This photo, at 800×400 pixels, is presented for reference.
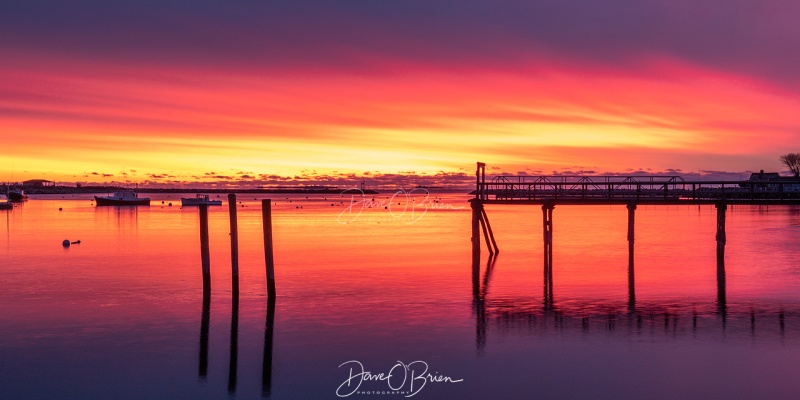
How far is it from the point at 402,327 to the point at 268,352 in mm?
4719

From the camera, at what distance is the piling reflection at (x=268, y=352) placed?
58.6 ft

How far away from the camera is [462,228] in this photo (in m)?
76.7

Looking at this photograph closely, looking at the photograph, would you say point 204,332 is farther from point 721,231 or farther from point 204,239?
point 721,231

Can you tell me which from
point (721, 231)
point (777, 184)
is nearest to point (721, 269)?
point (721, 231)

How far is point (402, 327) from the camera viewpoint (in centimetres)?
2420

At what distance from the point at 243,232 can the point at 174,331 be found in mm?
47407

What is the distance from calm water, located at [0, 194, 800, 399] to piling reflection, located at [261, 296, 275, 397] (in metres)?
0.07

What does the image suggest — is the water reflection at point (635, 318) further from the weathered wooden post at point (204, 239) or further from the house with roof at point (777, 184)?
the house with roof at point (777, 184)

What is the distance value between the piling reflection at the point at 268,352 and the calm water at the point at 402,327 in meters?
0.07

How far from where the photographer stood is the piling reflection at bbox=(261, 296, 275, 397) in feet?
58.6

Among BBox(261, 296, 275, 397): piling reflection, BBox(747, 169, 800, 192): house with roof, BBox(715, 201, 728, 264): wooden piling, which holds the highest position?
BBox(747, 169, 800, 192): house with roof

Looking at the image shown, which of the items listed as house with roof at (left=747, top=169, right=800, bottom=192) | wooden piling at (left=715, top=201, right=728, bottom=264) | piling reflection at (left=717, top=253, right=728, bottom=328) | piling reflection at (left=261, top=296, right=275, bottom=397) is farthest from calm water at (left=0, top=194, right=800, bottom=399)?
house with roof at (left=747, top=169, right=800, bottom=192)

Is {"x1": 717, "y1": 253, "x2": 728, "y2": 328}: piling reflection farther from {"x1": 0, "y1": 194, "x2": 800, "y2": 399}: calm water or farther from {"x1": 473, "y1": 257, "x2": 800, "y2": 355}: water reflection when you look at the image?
{"x1": 0, "y1": 194, "x2": 800, "y2": 399}: calm water

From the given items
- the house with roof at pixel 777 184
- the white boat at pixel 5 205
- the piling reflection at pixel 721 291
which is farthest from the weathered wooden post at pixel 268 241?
the white boat at pixel 5 205
